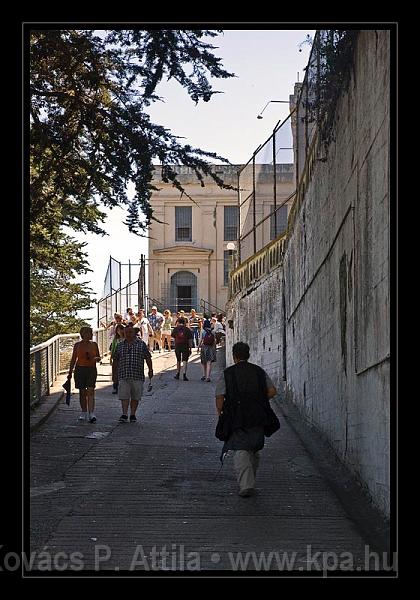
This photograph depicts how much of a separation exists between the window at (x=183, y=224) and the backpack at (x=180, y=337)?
30.6m

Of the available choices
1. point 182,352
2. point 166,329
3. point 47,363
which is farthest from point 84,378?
point 166,329

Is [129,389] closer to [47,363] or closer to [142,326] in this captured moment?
[47,363]

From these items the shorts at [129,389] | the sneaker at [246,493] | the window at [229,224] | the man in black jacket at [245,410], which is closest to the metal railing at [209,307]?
the window at [229,224]

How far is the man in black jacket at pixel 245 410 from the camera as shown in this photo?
10133mm

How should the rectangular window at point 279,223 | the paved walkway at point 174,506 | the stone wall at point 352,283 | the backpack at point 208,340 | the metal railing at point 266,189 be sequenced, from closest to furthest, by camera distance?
1. the paved walkway at point 174,506
2. the stone wall at point 352,283
3. the metal railing at point 266,189
4. the rectangular window at point 279,223
5. the backpack at point 208,340

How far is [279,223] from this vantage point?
23969 millimetres

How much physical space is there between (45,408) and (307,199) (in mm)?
5512

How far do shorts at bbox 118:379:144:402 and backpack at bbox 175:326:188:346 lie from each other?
7.76 meters

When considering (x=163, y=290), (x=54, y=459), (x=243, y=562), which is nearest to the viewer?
(x=243, y=562)

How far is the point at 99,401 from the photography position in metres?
19.3

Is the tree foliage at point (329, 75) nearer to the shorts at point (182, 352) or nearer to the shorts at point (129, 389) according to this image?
the shorts at point (129, 389)
